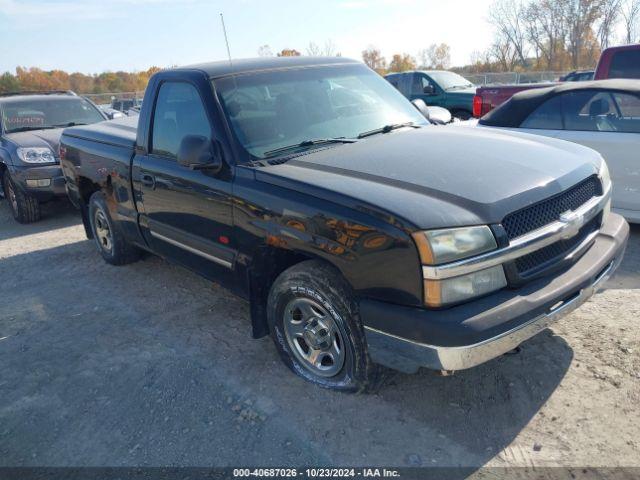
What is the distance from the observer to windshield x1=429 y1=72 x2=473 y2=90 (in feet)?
43.4

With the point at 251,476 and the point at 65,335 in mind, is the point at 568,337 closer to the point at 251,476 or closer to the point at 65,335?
the point at 251,476

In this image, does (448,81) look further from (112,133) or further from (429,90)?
(112,133)

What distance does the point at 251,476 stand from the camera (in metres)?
2.49

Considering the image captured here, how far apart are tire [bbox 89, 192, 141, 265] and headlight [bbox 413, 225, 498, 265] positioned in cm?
355

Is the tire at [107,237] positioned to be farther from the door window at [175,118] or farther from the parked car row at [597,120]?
the parked car row at [597,120]

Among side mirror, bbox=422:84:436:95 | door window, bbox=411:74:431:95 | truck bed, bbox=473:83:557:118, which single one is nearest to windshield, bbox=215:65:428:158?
truck bed, bbox=473:83:557:118

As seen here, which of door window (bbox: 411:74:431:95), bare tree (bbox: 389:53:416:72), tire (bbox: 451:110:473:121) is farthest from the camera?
bare tree (bbox: 389:53:416:72)

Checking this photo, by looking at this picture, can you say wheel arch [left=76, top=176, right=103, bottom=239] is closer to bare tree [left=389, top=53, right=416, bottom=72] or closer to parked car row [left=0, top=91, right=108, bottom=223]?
parked car row [left=0, top=91, right=108, bottom=223]

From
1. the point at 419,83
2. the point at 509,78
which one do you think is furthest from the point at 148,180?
the point at 509,78

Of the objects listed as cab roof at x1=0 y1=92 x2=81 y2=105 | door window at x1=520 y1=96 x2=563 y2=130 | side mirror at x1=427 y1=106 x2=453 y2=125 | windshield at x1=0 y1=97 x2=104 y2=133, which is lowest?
door window at x1=520 y1=96 x2=563 y2=130

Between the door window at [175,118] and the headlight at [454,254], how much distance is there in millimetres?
1776

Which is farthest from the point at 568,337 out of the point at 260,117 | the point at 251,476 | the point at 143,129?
the point at 143,129

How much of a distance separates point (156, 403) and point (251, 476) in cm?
89

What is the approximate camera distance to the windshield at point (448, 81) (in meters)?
13.2
